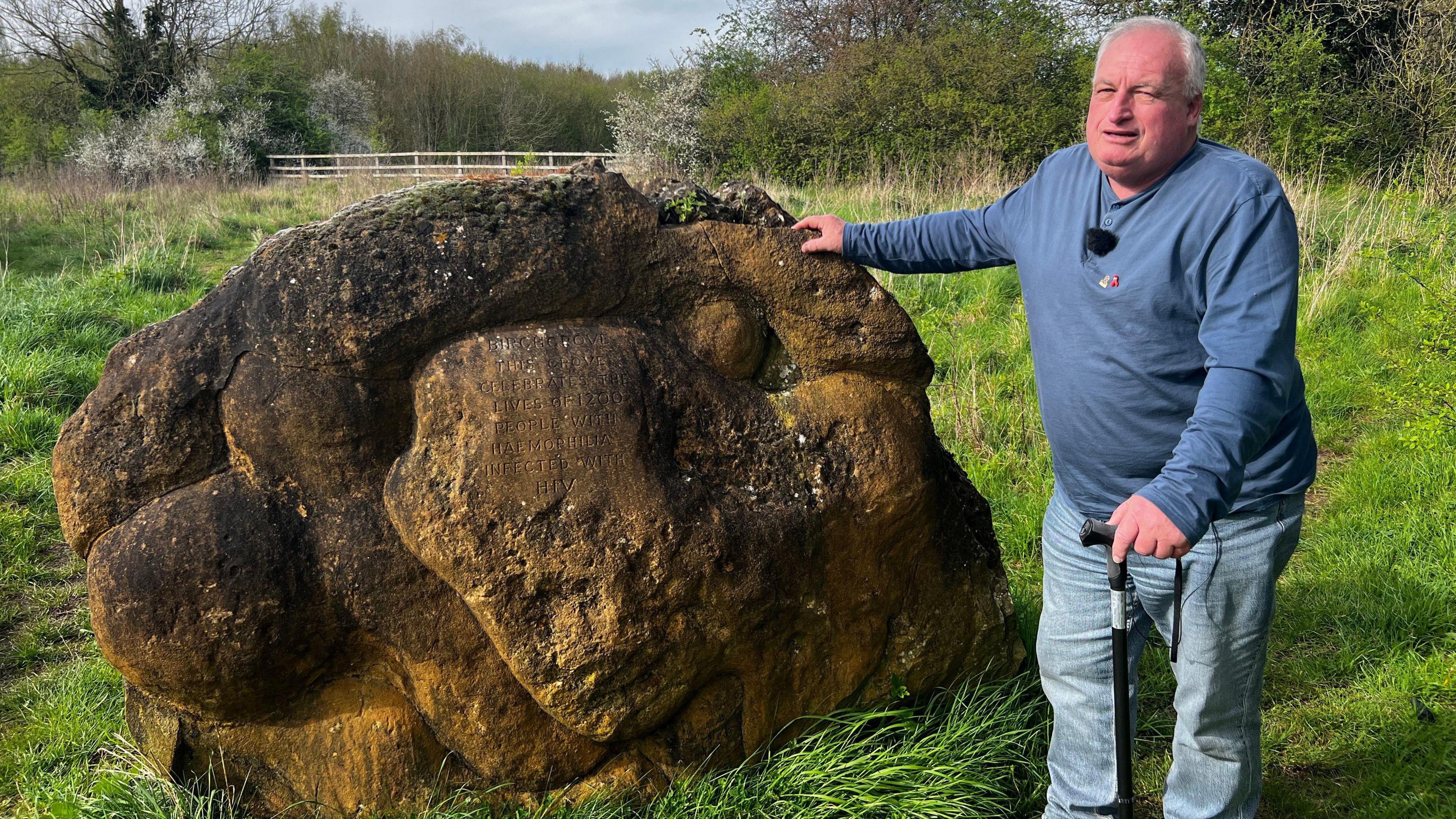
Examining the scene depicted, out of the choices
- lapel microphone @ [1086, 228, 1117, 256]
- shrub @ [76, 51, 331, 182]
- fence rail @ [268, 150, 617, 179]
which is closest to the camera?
lapel microphone @ [1086, 228, 1117, 256]

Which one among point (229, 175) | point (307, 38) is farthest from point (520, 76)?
point (229, 175)

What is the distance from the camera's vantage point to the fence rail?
64.2 ft

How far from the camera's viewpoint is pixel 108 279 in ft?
27.4

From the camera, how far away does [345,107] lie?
29.3 meters

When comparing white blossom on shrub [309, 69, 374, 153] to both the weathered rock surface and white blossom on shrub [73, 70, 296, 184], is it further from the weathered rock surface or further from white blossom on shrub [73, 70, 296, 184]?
the weathered rock surface

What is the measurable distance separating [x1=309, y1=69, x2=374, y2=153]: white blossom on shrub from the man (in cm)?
2930

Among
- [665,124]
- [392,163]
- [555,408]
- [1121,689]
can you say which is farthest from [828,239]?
[392,163]

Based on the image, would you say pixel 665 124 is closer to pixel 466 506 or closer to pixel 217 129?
pixel 217 129

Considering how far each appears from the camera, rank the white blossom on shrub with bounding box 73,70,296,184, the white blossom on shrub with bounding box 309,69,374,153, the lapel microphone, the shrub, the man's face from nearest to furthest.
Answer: the man's face
the lapel microphone
the white blossom on shrub with bounding box 73,70,296,184
the shrub
the white blossom on shrub with bounding box 309,69,374,153

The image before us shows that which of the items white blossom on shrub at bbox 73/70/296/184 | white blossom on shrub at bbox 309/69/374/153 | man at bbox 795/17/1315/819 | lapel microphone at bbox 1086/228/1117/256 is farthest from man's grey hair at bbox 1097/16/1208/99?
white blossom on shrub at bbox 309/69/374/153

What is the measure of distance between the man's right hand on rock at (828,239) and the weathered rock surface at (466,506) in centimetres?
25

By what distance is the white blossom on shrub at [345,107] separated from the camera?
93.3 ft

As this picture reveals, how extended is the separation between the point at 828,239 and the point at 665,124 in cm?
1702

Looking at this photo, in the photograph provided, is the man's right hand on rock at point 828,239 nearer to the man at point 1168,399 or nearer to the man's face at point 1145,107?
the man at point 1168,399
